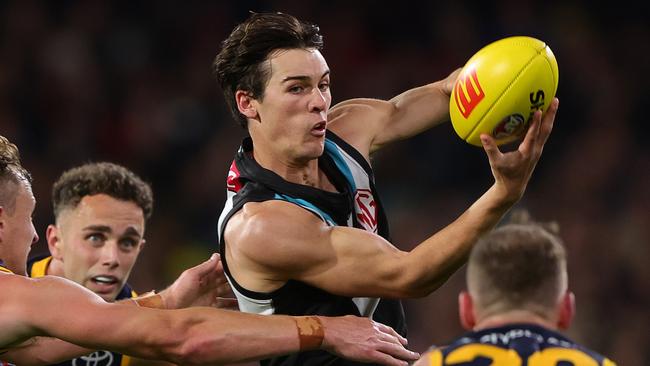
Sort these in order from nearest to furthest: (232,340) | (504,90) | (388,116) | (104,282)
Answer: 1. (232,340)
2. (504,90)
3. (388,116)
4. (104,282)

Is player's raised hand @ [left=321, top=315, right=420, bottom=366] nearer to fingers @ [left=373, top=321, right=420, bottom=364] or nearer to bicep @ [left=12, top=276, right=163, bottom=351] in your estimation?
fingers @ [left=373, top=321, right=420, bottom=364]

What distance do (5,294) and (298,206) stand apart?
47.2 inches

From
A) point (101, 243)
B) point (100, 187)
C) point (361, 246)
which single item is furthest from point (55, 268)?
point (361, 246)

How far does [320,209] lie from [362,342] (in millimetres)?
727

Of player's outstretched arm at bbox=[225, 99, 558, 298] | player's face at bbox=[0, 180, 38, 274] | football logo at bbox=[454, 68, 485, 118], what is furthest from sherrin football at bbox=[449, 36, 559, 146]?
player's face at bbox=[0, 180, 38, 274]

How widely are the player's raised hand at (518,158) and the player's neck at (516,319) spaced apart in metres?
0.70

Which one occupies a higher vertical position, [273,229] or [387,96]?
[387,96]

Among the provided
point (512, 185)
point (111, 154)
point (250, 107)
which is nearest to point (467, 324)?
point (512, 185)

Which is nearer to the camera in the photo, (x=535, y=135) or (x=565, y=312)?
(x=565, y=312)

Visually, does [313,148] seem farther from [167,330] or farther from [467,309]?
[467,309]

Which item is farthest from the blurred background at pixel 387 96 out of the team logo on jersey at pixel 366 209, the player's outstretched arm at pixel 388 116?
the team logo on jersey at pixel 366 209

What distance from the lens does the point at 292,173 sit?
4.84m

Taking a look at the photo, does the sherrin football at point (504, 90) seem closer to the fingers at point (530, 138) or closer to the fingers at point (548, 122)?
the fingers at point (548, 122)

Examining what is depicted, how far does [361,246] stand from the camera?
434 centimetres
